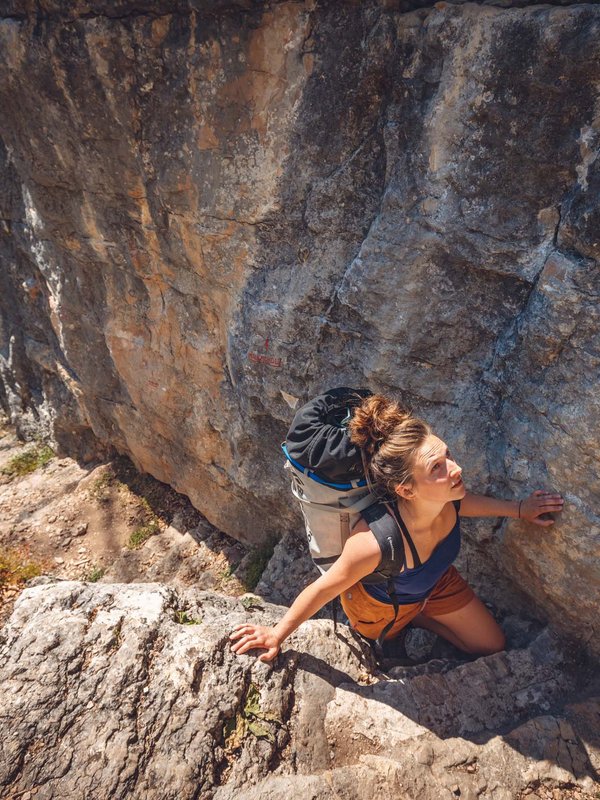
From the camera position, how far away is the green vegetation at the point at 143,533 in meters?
6.37

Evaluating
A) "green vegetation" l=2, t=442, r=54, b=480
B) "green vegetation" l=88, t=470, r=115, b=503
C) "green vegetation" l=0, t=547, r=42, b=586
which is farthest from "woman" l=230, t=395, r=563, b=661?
"green vegetation" l=2, t=442, r=54, b=480

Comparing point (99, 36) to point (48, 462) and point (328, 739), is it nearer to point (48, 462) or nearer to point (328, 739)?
point (328, 739)

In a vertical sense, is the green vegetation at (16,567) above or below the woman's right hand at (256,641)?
below

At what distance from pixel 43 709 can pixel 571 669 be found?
2625 mm

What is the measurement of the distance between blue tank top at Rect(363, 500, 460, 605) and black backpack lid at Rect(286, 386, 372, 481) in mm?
599

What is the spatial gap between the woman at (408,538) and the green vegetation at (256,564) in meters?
2.13

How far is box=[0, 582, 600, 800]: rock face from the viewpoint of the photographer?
249cm

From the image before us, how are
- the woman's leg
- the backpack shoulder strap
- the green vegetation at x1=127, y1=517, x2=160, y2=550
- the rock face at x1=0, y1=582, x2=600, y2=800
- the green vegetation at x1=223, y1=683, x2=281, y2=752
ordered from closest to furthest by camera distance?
1. the rock face at x1=0, y1=582, x2=600, y2=800
2. the green vegetation at x1=223, y1=683, x2=281, y2=752
3. the backpack shoulder strap
4. the woman's leg
5. the green vegetation at x1=127, y1=517, x2=160, y2=550

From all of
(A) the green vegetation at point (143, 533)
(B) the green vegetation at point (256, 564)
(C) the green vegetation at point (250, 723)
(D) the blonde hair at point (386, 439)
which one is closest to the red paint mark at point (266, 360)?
(D) the blonde hair at point (386, 439)

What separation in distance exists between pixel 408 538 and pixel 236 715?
1131 millimetres

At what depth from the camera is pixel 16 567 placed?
572 cm

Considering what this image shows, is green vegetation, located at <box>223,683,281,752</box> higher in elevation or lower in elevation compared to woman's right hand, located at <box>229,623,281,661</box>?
lower

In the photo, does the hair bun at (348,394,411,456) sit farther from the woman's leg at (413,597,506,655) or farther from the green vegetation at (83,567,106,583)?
the green vegetation at (83,567,106,583)

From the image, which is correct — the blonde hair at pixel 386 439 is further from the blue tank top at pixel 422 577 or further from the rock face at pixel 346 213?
the rock face at pixel 346 213
